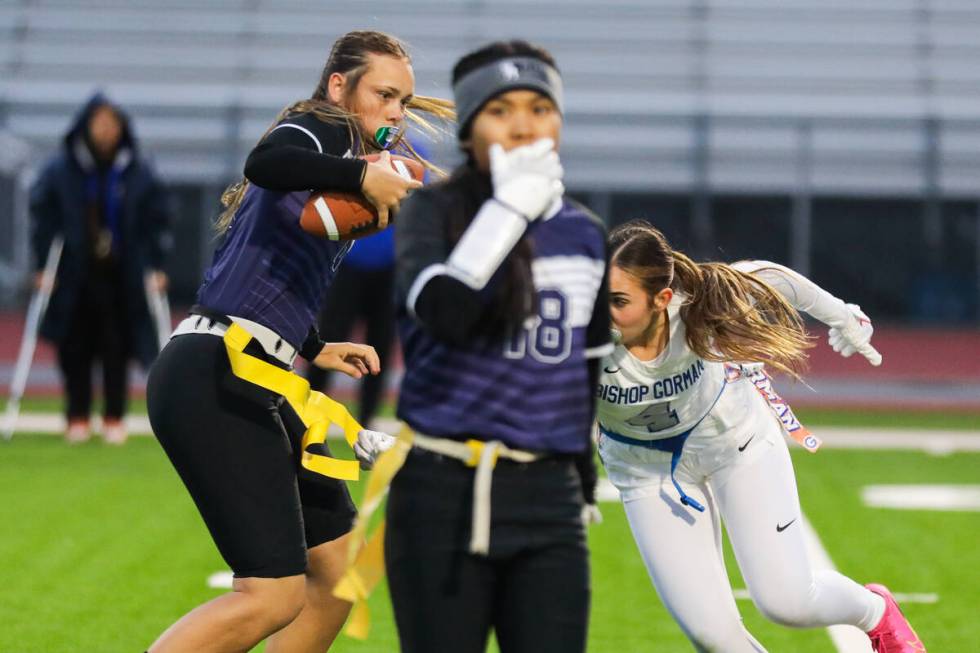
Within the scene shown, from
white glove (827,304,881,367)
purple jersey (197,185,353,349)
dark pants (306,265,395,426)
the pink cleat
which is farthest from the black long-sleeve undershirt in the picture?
dark pants (306,265,395,426)

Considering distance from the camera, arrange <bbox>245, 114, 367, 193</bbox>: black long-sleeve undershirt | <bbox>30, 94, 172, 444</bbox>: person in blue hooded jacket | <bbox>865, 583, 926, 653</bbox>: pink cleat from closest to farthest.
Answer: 1. <bbox>245, 114, 367, 193</bbox>: black long-sleeve undershirt
2. <bbox>865, 583, 926, 653</bbox>: pink cleat
3. <bbox>30, 94, 172, 444</bbox>: person in blue hooded jacket

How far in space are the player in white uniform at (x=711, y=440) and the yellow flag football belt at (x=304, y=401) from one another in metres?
0.84

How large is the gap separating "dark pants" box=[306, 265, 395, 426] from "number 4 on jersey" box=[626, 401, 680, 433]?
684 cm

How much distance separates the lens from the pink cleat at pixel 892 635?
16.2ft

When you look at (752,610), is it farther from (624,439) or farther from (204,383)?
(204,383)

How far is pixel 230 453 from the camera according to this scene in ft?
12.9

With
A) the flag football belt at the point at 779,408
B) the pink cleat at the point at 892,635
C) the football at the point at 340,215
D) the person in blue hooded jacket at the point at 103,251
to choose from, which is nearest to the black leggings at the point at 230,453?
the football at the point at 340,215

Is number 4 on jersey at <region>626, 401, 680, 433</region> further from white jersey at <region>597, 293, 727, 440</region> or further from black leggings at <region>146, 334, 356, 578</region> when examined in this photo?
black leggings at <region>146, 334, 356, 578</region>

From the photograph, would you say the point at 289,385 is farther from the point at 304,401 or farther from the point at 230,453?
the point at 230,453

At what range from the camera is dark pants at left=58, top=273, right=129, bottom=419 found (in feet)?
38.1

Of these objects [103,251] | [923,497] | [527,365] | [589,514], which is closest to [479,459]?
[527,365]

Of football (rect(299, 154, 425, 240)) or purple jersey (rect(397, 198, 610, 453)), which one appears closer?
purple jersey (rect(397, 198, 610, 453))

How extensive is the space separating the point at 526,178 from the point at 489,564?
782mm

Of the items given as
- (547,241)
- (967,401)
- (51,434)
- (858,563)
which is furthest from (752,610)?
(967,401)
